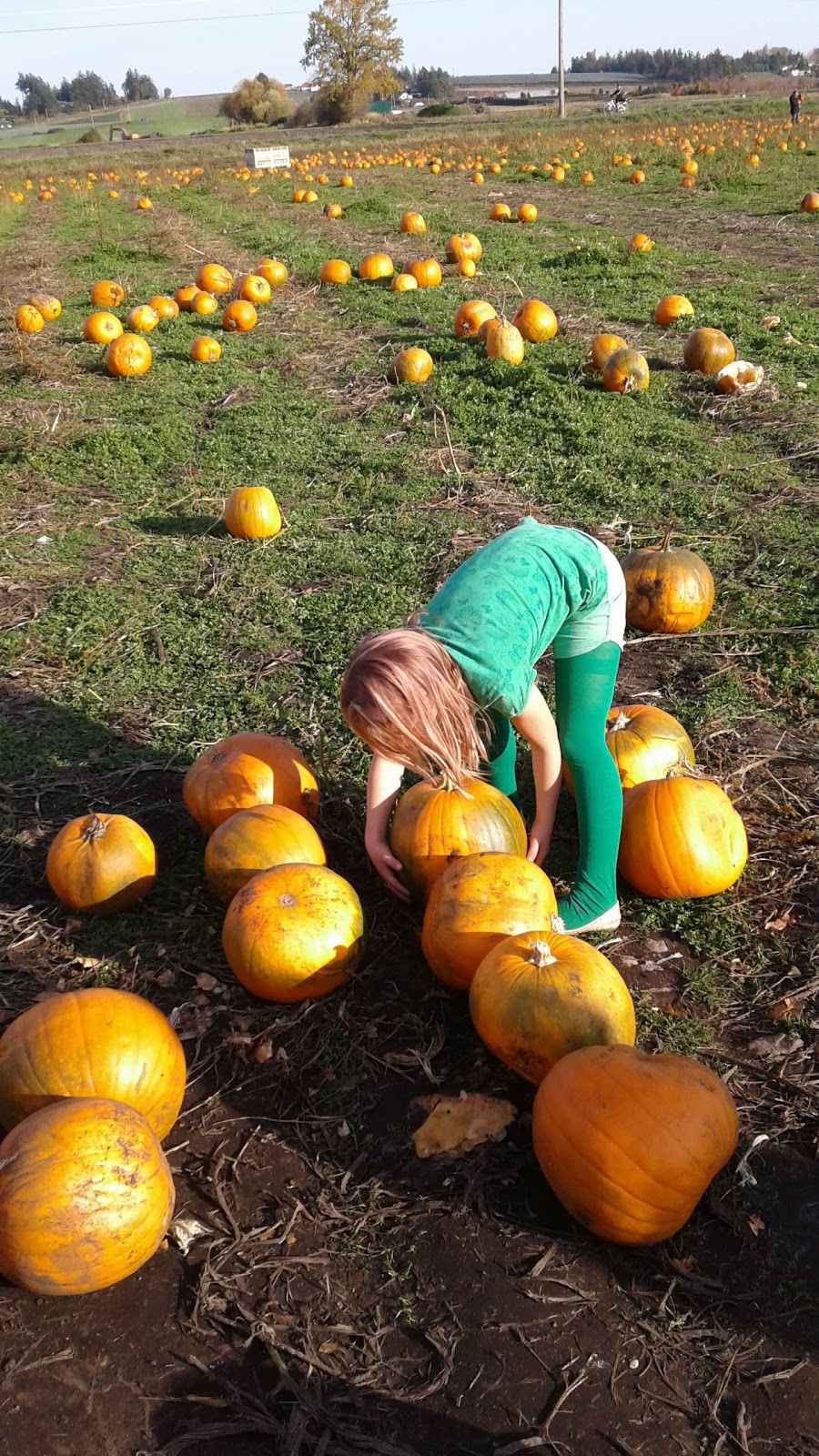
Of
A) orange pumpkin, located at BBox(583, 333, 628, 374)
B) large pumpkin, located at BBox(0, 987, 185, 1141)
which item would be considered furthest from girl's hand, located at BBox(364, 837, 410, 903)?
orange pumpkin, located at BBox(583, 333, 628, 374)

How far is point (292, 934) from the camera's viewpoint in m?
3.39

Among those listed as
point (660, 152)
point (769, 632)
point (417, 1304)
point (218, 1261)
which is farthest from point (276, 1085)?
point (660, 152)

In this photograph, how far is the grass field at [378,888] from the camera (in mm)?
2424

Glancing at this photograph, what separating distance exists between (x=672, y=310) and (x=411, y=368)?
141 inches

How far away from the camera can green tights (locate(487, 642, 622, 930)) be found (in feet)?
12.1

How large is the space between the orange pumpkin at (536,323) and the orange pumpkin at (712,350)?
195 centimetres

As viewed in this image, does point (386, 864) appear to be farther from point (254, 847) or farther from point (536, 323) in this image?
point (536, 323)

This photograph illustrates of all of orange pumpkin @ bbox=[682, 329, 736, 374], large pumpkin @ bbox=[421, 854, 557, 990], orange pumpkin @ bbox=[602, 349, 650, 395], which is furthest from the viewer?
orange pumpkin @ bbox=[682, 329, 736, 374]

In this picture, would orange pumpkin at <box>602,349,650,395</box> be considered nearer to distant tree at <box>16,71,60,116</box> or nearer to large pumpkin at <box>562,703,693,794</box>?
large pumpkin at <box>562,703,693,794</box>

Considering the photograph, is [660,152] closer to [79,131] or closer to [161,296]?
[161,296]

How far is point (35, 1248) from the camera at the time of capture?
246cm

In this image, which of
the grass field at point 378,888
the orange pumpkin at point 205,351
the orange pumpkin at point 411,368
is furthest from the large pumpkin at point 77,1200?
the orange pumpkin at point 205,351

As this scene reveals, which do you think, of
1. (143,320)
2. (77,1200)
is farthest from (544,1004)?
(143,320)

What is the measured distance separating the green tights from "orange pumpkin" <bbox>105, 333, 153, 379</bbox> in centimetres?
943
